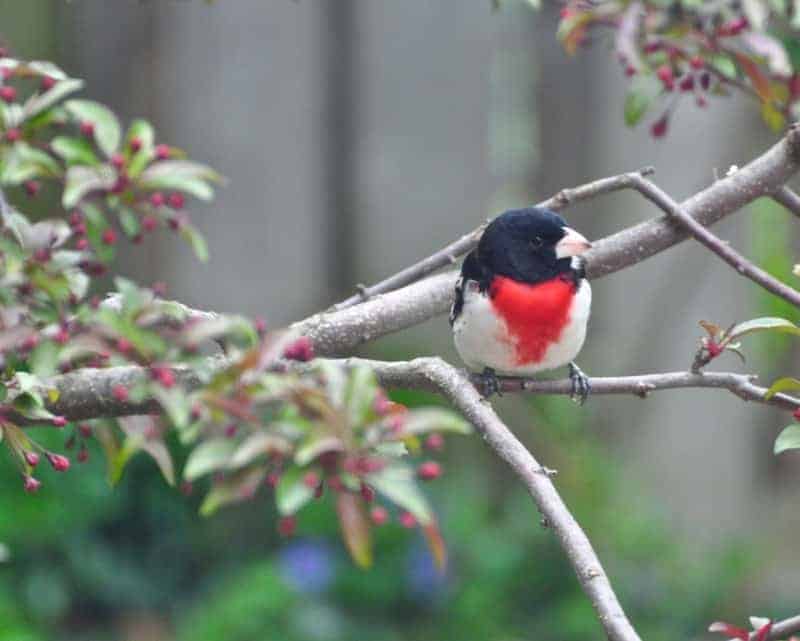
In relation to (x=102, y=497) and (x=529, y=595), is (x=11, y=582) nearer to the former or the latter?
(x=102, y=497)

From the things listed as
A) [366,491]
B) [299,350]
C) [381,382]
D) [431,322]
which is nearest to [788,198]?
[381,382]

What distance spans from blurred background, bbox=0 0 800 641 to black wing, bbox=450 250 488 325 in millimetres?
1825

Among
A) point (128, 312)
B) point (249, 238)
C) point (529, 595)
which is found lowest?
point (529, 595)

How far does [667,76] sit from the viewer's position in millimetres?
2314

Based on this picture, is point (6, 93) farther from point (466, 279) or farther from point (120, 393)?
point (466, 279)

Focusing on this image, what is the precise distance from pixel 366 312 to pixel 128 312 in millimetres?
1006

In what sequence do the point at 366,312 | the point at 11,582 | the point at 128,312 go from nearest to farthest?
the point at 128,312
the point at 366,312
the point at 11,582

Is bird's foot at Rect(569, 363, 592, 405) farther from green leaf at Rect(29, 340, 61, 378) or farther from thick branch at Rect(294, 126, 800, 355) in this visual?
green leaf at Rect(29, 340, 61, 378)

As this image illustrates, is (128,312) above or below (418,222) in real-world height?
above

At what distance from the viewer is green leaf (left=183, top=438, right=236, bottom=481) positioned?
4.17ft

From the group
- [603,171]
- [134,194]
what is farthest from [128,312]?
[603,171]

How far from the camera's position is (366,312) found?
7.91 feet

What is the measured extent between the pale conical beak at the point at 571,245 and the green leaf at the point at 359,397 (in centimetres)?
127

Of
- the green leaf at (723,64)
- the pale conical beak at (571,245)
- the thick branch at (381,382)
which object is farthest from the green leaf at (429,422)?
the pale conical beak at (571,245)
